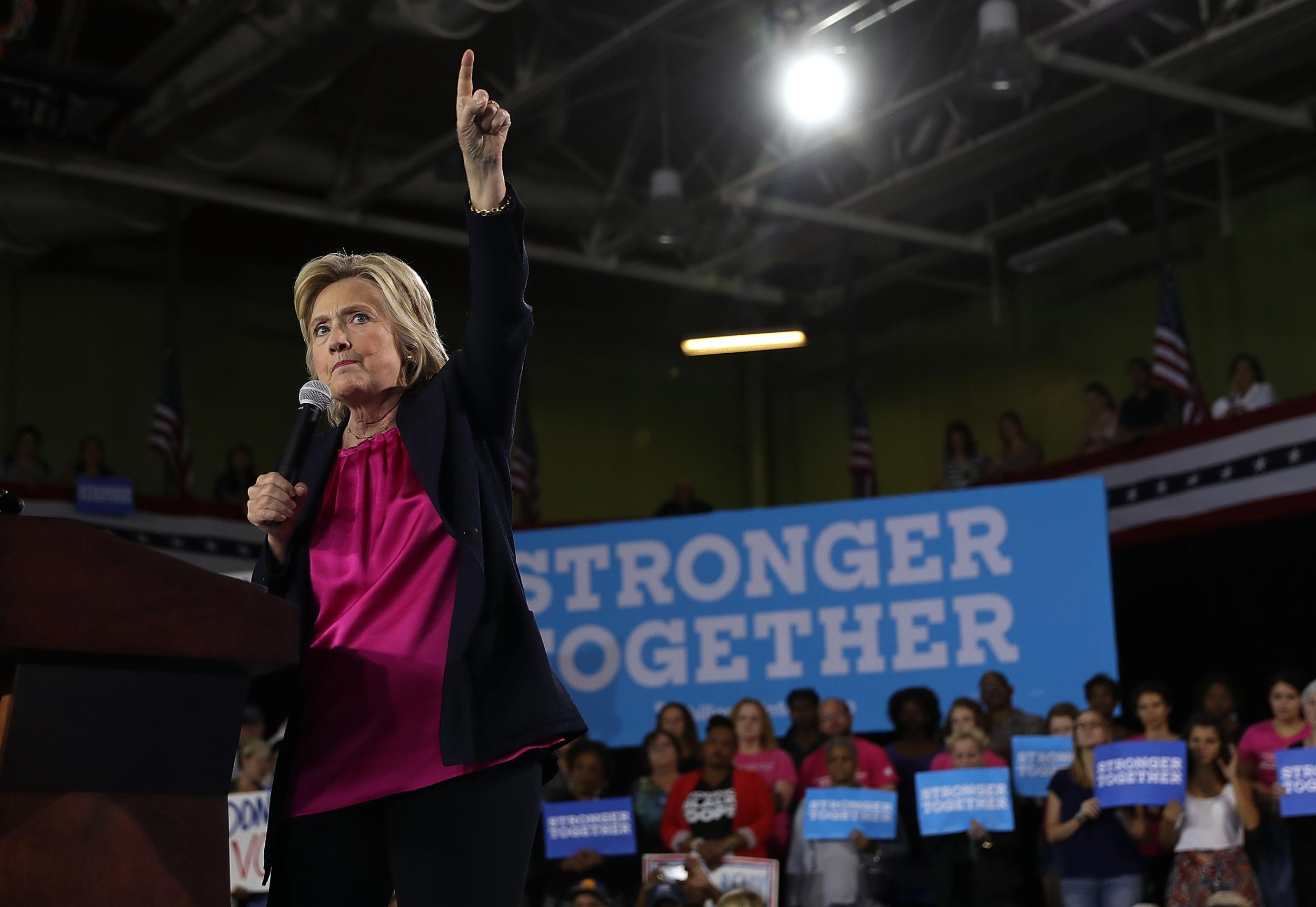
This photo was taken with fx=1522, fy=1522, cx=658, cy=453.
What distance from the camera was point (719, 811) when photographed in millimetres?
6016

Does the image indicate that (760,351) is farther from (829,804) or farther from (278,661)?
(278,661)

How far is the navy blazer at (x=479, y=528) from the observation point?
1.44 m

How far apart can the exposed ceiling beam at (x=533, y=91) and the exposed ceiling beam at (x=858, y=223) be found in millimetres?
1602

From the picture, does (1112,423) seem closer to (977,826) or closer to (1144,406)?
(1144,406)

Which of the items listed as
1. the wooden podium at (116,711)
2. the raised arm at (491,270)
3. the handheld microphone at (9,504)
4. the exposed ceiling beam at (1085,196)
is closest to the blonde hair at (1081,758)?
the raised arm at (491,270)

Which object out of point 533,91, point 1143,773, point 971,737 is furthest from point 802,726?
point 533,91

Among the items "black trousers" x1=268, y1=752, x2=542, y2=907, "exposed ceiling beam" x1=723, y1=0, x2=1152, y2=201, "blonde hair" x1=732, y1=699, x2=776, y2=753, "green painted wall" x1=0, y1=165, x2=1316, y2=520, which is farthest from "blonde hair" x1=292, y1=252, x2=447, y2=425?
"green painted wall" x1=0, y1=165, x2=1316, y2=520

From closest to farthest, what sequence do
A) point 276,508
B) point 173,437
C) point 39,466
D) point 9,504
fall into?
point 9,504, point 276,508, point 39,466, point 173,437

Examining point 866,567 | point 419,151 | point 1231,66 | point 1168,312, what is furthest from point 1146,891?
point 419,151

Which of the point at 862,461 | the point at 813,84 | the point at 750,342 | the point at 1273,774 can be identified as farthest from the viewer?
the point at 750,342

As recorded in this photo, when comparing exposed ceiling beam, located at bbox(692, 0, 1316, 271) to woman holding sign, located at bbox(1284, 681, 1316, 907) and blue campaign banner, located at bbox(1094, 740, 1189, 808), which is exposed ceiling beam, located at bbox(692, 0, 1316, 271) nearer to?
blue campaign banner, located at bbox(1094, 740, 1189, 808)

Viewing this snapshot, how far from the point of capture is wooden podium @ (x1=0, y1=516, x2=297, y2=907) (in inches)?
48.4

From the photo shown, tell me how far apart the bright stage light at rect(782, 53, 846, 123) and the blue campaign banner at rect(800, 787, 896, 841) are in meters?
4.47

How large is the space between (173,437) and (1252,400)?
272 inches
